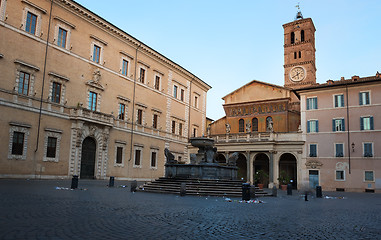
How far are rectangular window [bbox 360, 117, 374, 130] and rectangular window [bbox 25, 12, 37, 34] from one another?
103ft

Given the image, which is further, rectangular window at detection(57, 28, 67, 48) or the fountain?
rectangular window at detection(57, 28, 67, 48)

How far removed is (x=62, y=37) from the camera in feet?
92.9

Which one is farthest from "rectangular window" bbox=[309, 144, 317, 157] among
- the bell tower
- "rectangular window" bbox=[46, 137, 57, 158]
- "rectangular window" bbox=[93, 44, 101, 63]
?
the bell tower

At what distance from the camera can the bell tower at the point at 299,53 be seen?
217 feet

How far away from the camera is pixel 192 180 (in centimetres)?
1952

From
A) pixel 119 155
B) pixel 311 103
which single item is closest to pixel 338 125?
pixel 311 103

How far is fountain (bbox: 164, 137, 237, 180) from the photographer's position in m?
20.1

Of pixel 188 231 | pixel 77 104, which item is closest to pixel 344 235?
pixel 188 231

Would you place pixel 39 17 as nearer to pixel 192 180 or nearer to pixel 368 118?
pixel 192 180

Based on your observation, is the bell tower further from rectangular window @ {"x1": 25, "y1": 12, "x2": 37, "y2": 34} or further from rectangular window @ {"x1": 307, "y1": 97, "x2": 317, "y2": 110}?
rectangular window @ {"x1": 25, "y1": 12, "x2": 37, "y2": 34}

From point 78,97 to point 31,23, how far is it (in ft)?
22.9

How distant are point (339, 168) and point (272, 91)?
1439 centimetres

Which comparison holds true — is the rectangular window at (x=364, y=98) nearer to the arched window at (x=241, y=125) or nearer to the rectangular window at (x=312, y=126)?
the rectangular window at (x=312, y=126)

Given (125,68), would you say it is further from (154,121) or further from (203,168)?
(203,168)
